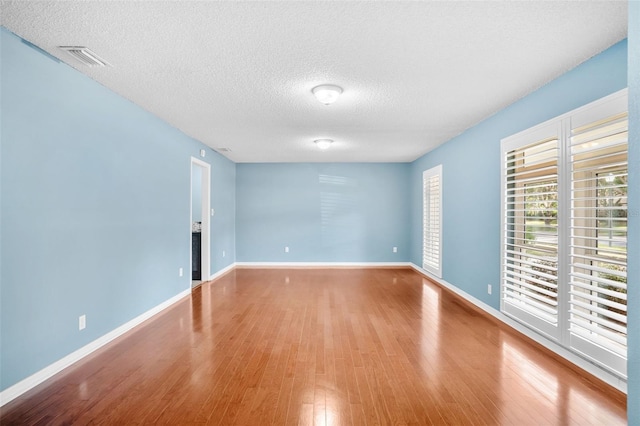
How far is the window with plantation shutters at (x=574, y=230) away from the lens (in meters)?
2.29

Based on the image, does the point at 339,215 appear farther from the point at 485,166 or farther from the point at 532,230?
the point at 532,230

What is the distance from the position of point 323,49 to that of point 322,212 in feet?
18.0

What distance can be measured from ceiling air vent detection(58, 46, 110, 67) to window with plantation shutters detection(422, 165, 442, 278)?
5172 millimetres

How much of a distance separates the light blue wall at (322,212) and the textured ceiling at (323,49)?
368 centimetres

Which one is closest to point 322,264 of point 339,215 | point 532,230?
point 339,215

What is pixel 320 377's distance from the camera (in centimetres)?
245

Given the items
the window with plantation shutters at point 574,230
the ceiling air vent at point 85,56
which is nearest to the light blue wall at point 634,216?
the window with plantation shutters at point 574,230

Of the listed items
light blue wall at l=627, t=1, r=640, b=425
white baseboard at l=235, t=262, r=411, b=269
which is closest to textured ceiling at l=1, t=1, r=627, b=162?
light blue wall at l=627, t=1, r=640, b=425

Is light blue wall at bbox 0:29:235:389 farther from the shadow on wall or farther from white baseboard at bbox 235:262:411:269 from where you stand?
the shadow on wall

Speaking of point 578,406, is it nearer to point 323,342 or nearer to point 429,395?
point 429,395

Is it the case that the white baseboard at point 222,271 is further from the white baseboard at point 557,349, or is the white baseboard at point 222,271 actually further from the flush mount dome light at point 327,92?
the white baseboard at point 557,349

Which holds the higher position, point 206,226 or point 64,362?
point 206,226

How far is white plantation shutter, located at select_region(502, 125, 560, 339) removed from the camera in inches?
115

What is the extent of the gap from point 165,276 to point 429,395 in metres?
3.59
